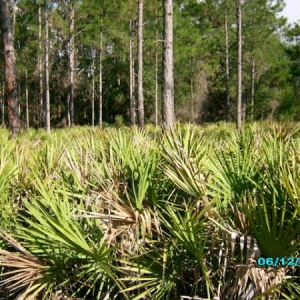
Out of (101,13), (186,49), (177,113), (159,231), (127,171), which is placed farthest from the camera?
(177,113)

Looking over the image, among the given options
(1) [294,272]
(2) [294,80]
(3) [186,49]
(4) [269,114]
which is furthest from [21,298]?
(2) [294,80]

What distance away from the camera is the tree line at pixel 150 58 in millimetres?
23180

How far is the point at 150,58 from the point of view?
3266 centimetres

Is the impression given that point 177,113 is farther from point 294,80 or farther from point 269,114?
point 294,80

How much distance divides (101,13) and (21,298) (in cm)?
2414

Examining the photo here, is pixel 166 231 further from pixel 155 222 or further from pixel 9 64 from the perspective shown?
pixel 9 64

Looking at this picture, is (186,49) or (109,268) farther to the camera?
(186,49)

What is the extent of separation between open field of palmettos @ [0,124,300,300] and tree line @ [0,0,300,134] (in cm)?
1408

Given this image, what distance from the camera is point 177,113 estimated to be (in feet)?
121

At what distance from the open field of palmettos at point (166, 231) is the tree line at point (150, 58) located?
14.1 m
